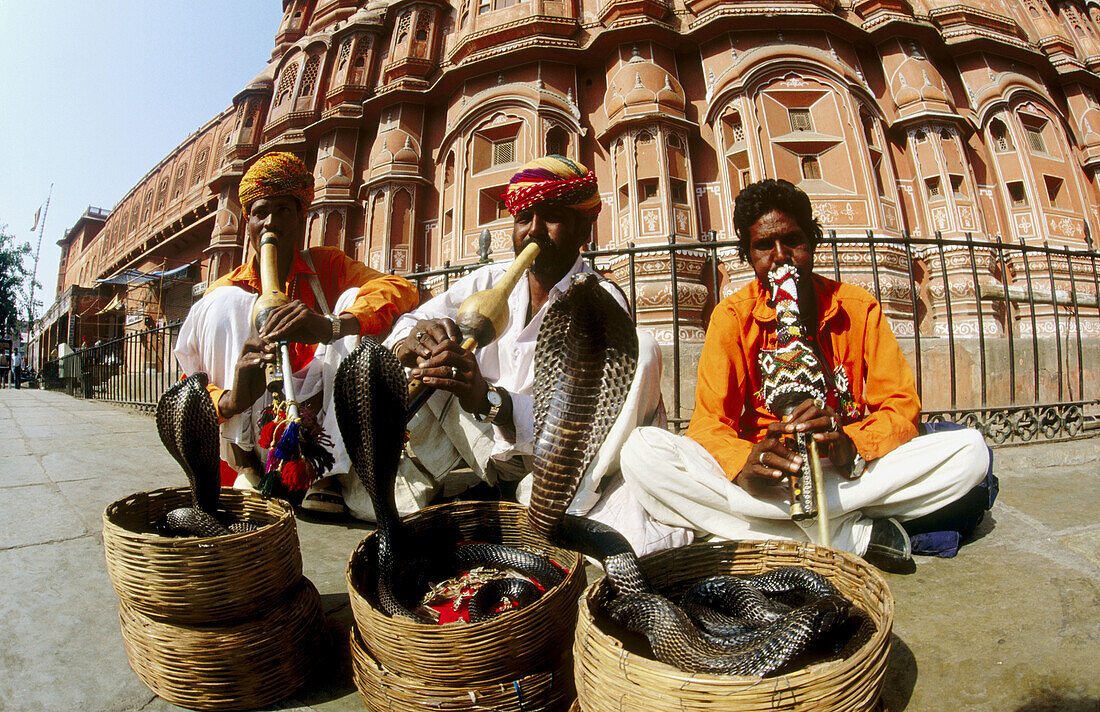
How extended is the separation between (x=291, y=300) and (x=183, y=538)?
3.62ft

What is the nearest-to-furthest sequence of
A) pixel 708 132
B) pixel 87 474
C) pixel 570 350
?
pixel 570 350 → pixel 87 474 → pixel 708 132

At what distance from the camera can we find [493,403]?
5.10 ft

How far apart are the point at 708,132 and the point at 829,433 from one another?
843 centimetres

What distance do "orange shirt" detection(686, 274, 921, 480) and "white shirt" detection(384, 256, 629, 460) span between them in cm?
37

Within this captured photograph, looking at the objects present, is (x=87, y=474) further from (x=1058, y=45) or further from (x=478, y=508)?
(x=1058, y=45)

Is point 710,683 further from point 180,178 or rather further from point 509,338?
point 180,178

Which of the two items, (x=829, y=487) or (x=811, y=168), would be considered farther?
(x=811, y=168)

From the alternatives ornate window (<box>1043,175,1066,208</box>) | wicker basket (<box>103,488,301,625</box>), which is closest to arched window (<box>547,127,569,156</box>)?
ornate window (<box>1043,175,1066,208</box>)

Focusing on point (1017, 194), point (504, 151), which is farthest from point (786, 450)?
point (1017, 194)

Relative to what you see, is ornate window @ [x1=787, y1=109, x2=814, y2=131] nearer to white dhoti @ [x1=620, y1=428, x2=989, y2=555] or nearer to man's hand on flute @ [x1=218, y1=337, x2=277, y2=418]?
white dhoti @ [x1=620, y1=428, x2=989, y2=555]

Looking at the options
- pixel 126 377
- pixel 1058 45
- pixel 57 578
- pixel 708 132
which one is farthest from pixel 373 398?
pixel 1058 45

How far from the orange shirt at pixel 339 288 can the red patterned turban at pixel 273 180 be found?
260 millimetres

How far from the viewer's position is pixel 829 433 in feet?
4.25

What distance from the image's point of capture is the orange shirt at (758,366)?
62.1 inches
